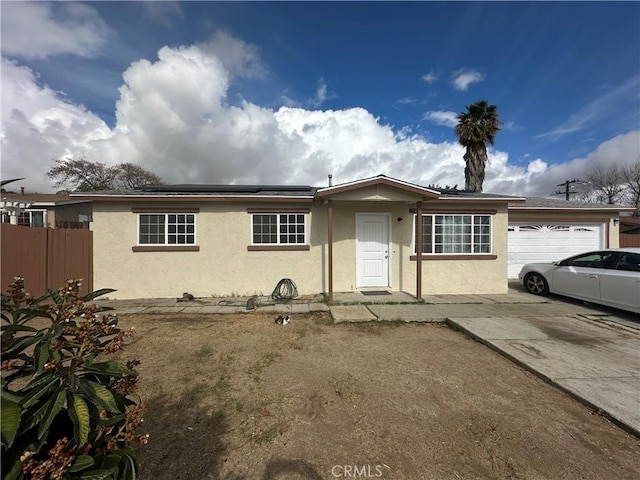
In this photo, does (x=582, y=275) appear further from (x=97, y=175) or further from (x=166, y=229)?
(x=97, y=175)

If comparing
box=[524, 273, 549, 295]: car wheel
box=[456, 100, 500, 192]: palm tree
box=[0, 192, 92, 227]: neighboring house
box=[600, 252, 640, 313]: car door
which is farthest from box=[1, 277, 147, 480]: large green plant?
box=[456, 100, 500, 192]: palm tree

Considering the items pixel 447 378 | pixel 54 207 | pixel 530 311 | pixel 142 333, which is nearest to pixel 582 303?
pixel 530 311

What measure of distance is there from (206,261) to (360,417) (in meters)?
6.44

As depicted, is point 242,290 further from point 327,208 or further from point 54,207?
point 54,207

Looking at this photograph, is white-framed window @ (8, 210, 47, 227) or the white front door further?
white-framed window @ (8, 210, 47, 227)

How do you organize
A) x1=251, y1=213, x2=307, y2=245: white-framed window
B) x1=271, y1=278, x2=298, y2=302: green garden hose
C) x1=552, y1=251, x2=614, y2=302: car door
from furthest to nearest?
x1=251, y1=213, x2=307, y2=245: white-framed window < x1=271, y1=278, x2=298, y2=302: green garden hose < x1=552, y1=251, x2=614, y2=302: car door

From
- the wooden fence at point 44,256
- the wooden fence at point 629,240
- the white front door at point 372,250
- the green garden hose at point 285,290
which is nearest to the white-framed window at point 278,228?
the green garden hose at point 285,290

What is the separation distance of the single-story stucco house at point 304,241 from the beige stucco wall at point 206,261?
3 cm

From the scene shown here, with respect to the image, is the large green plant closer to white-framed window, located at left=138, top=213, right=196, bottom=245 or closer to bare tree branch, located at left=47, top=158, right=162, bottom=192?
white-framed window, located at left=138, top=213, right=196, bottom=245

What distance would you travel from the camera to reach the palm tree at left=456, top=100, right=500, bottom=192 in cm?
1595

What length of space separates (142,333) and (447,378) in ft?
16.7

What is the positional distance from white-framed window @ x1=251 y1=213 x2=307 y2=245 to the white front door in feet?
5.41

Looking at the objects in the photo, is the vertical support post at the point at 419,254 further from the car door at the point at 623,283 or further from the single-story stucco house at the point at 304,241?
the car door at the point at 623,283

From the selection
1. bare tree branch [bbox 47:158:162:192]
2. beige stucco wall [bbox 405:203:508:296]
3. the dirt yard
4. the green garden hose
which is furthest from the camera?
bare tree branch [bbox 47:158:162:192]
